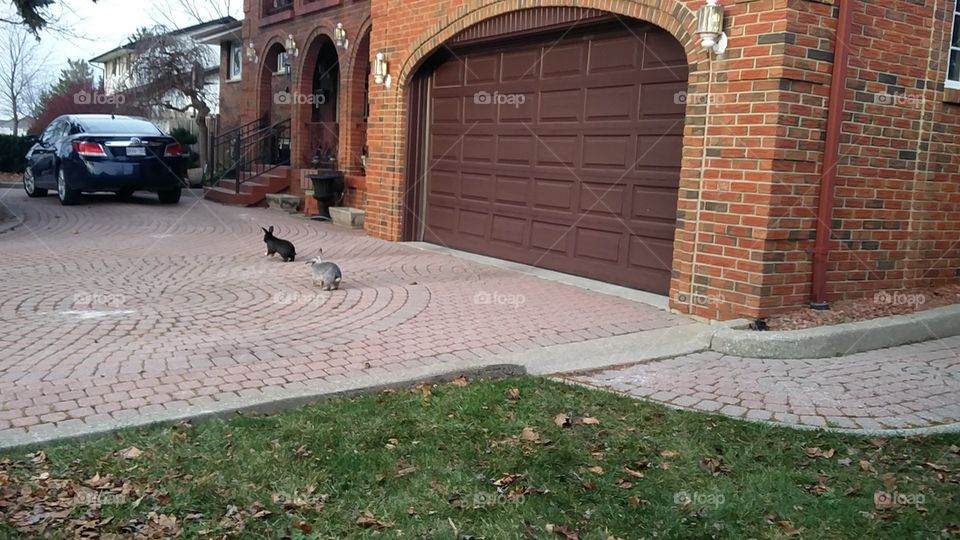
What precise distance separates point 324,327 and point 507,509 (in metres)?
3.24

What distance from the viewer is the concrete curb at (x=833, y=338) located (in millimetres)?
5898

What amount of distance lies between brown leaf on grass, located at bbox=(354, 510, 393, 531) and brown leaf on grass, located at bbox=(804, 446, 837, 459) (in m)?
2.24

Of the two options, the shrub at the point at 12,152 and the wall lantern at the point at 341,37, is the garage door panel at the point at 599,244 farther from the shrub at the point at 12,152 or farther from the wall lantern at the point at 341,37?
the shrub at the point at 12,152

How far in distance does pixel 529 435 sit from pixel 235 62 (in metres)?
22.0

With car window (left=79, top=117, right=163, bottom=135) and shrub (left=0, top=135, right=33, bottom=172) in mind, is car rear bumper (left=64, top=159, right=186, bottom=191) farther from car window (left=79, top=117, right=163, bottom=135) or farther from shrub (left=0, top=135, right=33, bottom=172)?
shrub (left=0, top=135, right=33, bottom=172)

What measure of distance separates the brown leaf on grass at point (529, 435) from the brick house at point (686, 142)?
2.95 m

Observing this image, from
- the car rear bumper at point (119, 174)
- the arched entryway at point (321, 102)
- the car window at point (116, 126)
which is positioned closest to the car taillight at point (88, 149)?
the car rear bumper at point (119, 174)

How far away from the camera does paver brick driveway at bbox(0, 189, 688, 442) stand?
478 centimetres

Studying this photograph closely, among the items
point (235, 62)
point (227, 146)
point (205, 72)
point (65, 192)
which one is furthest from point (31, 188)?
point (235, 62)

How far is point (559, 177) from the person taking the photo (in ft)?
29.6

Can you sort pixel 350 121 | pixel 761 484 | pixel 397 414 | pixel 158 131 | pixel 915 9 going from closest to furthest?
1. pixel 761 484
2. pixel 397 414
3. pixel 915 9
4. pixel 158 131
5. pixel 350 121

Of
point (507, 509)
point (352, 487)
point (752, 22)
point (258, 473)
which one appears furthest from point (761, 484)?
point (752, 22)

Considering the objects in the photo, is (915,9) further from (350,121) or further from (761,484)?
(350,121)

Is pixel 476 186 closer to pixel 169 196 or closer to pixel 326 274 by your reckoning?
pixel 326 274
